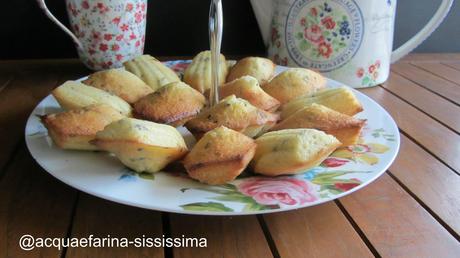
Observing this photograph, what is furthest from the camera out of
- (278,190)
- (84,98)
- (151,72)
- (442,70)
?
(442,70)

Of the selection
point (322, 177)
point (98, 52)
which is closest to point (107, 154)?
point (322, 177)

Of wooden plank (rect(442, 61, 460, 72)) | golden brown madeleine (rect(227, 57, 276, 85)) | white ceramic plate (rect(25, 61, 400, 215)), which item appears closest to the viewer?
white ceramic plate (rect(25, 61, 400, 215))

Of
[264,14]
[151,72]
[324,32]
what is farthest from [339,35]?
[151,72]

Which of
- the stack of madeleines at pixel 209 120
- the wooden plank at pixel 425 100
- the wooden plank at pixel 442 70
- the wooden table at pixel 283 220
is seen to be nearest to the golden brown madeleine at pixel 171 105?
the stack of madeleines at pixel 209 120

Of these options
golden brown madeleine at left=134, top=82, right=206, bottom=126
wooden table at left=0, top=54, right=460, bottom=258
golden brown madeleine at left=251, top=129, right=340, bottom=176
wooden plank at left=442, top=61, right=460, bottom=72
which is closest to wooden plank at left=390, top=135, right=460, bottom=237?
wooden table at left=0, top=54, right=460, bottom=258

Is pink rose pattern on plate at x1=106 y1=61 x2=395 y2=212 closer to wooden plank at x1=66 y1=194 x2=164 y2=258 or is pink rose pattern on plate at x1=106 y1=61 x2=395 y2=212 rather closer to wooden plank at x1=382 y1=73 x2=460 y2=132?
wooden plank at x1=66 y1=194 x2=164 y2=258

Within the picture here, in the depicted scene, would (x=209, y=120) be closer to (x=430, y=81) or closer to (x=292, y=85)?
(x=292, y=85)
